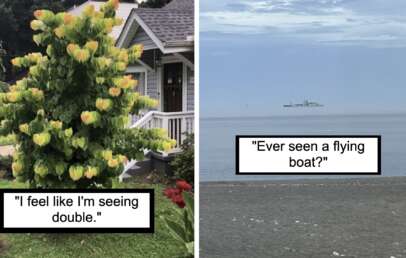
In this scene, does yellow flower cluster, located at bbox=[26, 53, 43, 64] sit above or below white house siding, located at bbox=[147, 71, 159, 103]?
above

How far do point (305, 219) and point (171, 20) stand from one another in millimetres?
2106

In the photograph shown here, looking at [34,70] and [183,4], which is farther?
[183,4]

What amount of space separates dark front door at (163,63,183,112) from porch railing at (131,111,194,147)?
10 centimetres

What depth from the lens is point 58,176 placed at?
439 cm

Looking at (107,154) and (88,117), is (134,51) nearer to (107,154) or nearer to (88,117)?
(88,117)

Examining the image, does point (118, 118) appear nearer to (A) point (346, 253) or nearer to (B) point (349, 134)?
(B) point (349, 134)

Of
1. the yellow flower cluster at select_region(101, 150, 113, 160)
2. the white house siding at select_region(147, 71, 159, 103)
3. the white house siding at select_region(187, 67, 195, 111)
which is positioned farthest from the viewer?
the white house siding at select_region(187, 67, 195, 111)

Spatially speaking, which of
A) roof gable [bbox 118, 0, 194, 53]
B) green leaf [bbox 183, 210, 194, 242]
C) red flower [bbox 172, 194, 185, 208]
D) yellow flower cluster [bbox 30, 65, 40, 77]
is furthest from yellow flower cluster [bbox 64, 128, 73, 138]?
green leaf [bbox 183, 210, 194, 242]

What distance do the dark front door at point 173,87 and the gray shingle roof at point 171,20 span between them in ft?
0.95

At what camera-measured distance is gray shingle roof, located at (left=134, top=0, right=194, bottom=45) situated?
15.1 feet

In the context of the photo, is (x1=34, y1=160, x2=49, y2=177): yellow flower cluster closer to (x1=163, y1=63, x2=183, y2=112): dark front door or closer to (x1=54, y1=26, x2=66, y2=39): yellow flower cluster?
(x1=54, y1=26, x2=66, y2=39): yellow flower cluster

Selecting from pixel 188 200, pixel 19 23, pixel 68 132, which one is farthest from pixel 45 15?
pixel 188 200

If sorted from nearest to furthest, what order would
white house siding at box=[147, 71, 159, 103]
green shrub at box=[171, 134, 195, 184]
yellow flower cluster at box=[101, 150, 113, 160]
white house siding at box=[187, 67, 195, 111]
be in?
1. yellow flower cluster at box=[101, 150, 113, 160]
2. green shrub at box=[171, 134, 195, 184]
3. white house siding at box=[147, 71, 159, 103]
4. white house siding at box=[187, 67, 195, 111]

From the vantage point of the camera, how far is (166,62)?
5039 millimetres
